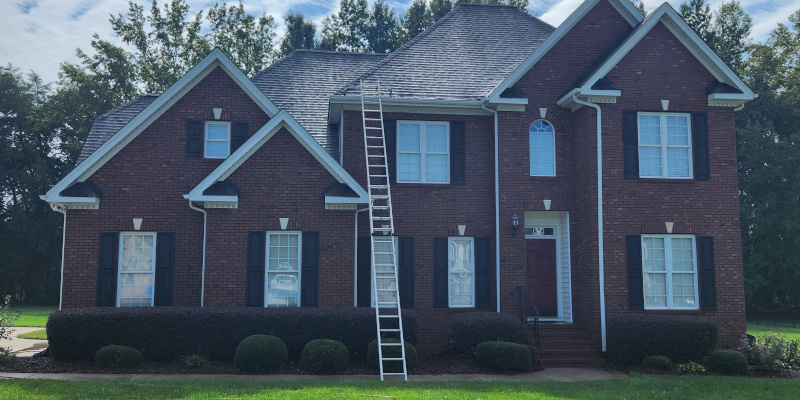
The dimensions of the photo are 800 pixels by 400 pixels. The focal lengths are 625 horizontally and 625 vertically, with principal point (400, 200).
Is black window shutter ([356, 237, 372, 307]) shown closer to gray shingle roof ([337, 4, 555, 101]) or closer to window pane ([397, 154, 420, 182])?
window pane ([397, 154, 420, 182])

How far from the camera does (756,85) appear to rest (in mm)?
36844

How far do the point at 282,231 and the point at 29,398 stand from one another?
666 centimetres

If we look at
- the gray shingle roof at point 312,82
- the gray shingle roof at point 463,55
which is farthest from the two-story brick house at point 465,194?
the gray shingle roof at point 312,82

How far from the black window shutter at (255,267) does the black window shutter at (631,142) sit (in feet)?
29.4

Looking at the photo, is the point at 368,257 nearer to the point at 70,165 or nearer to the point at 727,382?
the point at 727,382

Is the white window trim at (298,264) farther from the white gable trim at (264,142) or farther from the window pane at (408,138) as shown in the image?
the window pane at (408,138)

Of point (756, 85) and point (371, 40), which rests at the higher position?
point (371, 40)

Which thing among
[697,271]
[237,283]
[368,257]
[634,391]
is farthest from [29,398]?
[697,271]

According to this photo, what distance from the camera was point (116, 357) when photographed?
12547 millimetres

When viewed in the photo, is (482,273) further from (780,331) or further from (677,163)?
(780,331)

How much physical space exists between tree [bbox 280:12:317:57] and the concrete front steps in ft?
102

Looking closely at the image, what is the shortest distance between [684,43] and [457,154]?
6.32m

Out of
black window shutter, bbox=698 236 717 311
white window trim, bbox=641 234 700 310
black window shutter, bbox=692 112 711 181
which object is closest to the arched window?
white window trim, bbox=641 234 700 310

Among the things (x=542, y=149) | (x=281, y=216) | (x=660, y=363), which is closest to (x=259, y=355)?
(x=281, y=216)
